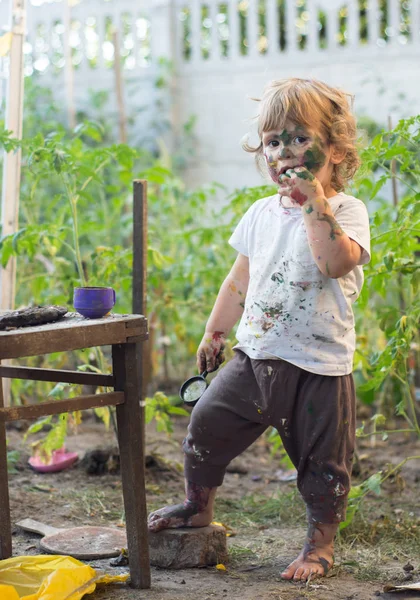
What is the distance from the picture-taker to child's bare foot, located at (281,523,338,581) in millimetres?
2494

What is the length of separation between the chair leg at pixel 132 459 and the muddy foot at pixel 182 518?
271 mm

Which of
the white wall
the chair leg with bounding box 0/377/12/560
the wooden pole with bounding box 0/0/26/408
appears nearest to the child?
the chair leg with bounding box 0/377/12/560

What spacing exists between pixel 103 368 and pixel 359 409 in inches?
80.2

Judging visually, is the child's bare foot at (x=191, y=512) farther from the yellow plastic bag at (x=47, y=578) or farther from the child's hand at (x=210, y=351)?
the child's hand at (x=210, y=351)

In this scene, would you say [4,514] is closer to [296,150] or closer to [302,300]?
[302,300]

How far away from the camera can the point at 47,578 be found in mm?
2275

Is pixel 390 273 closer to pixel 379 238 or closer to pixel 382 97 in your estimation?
pixel 379 238

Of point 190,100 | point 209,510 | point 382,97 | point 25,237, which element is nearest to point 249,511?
point 209,510

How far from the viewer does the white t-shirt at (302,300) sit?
8.03 ft

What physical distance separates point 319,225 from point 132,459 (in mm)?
834

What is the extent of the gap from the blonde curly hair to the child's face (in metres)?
0.02

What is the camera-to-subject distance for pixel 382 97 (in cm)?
739

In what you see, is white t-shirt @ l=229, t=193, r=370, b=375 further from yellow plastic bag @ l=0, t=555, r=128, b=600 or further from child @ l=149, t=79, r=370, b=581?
yellow plastic bag @ l=0, t=555, r=128, b=600

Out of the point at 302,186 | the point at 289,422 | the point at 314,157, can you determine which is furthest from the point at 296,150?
the point at 289,422
